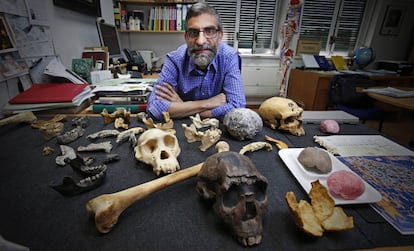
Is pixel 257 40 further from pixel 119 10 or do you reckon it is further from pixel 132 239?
pixel 132 239

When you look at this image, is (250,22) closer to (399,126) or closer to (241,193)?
(399,126)

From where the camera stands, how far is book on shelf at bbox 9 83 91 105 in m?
1.17

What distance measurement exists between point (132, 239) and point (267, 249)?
0.31 metres

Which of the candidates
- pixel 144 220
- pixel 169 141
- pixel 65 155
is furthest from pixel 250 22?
pixel 144 220

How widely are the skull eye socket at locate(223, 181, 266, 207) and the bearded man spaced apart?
774mm

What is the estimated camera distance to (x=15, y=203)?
0.57 m

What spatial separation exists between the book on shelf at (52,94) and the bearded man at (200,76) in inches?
17.3

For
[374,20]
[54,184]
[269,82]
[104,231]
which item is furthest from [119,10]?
[374,20]

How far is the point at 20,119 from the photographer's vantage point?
105 cm

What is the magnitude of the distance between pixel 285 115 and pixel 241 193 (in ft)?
2.12

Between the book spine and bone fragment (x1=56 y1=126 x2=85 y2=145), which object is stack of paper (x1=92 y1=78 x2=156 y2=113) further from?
bone fragment (x1=56 y1=126 x2=85 y2=145)

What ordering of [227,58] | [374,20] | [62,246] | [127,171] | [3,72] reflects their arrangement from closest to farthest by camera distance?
[62,246]
[127,171]
[3,72]
[227,58]
[374,20]

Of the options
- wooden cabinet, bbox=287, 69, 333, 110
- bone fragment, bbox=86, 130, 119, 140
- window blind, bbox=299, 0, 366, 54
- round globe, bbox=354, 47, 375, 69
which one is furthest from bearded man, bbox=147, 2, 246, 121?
round globe, bbox=354, 47, 375, 69

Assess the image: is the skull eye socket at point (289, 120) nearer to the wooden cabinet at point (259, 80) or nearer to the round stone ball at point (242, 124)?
the round stone ball at point (242, 124)
